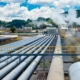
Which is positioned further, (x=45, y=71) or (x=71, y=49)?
(x=71, y=49)

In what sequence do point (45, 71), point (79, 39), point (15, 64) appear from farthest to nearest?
point (79, 39)
point (45, 71)
point (15, 64)

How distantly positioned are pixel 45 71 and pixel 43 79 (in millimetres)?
→ 1308

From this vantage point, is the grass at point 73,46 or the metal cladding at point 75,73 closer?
the metal cladding at point 75,73

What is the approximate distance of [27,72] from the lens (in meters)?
11.7

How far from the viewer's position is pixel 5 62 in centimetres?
1416

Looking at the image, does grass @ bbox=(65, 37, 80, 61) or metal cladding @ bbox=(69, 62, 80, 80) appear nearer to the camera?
metal cladding @ bbox=(69, 62, 80, 80)

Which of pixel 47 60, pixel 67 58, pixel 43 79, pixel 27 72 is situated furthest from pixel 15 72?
pixel 67 58

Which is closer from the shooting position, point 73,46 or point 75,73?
point 75,73

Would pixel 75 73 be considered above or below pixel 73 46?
below

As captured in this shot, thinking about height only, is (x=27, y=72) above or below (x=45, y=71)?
above

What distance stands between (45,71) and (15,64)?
3702 millimetres

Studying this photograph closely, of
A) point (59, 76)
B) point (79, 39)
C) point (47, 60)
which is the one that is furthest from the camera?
point (79, 39)

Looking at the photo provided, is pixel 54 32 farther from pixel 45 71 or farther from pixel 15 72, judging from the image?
pixel 15 72

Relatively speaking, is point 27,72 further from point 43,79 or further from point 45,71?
point 45,71
